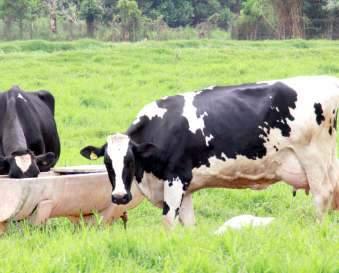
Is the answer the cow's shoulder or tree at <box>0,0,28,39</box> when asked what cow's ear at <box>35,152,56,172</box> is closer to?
the cow's shoulder

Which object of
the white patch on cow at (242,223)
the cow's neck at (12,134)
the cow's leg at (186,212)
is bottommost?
the cow's leg at (186,212)

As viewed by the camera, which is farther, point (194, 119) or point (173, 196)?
point (194, 119)

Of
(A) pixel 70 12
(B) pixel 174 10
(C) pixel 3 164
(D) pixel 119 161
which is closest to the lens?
(D) pixel 119 161

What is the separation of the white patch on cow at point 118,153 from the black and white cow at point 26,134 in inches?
38.4

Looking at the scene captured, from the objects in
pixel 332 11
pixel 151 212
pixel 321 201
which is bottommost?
pixel 151 212

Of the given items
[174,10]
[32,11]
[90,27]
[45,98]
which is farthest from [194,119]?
[174,10]

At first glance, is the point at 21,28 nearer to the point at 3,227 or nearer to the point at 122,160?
the point at 3,227

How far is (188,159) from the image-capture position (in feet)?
Result: 24.6

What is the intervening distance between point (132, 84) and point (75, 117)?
164 inches

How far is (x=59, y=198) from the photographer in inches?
287

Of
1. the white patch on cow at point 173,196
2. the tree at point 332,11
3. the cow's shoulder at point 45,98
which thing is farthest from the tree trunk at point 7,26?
the white patch on cow at point 173,196

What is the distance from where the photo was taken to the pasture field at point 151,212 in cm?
506

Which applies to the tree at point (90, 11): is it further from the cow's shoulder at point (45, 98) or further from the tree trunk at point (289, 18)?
the cow's shoulder at point (45, 98)

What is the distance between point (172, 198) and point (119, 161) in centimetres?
66
